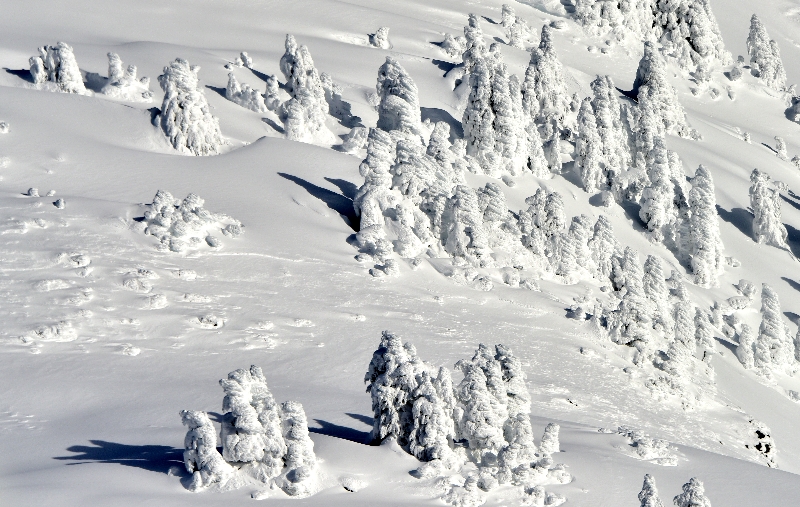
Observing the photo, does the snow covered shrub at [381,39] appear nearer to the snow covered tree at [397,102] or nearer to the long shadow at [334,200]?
the snow covered tree at [397,102]

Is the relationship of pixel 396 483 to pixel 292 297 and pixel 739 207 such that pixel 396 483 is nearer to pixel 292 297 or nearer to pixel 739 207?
pixel 292 297

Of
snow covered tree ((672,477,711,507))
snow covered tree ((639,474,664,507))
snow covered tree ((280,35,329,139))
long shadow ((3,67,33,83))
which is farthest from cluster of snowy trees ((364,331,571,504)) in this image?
long shadow ((3,67,33,83))

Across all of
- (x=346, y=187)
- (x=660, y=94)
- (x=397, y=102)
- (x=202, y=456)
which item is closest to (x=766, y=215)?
(x=660, y=94)

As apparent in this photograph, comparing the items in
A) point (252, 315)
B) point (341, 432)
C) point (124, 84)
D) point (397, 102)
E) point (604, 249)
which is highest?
point (397, 102)

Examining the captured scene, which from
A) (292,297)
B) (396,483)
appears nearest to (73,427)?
(396,483)

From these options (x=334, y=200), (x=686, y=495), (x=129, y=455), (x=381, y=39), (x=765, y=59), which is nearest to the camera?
(x=129, y=455)

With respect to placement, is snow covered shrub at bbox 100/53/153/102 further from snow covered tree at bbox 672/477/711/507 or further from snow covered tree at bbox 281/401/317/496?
snow covered tree at bbox 672/477/711/507

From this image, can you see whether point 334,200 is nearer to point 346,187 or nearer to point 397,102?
point 346,187

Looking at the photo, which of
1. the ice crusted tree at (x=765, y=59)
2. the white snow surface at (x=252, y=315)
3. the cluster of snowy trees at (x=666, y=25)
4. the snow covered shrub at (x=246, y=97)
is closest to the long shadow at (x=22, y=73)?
the white snow surface at (x=252, y=315)
